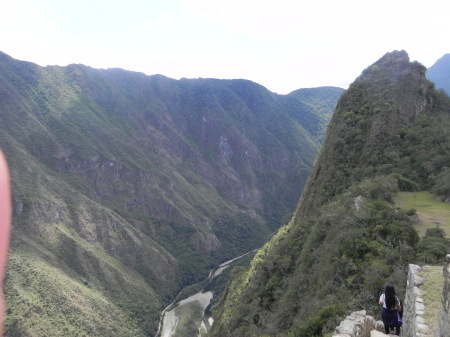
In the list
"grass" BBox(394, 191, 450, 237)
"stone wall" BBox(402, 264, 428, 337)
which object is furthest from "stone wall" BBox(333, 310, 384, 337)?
"grass" BBox(394, 191, 450, 237)

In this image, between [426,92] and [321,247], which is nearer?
[321,247]

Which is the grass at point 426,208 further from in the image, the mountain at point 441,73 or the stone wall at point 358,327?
the mountain at point 441,73

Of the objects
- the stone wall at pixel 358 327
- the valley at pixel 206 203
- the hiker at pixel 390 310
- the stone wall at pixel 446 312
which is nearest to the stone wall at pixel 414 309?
the hiker at pixel 390 310

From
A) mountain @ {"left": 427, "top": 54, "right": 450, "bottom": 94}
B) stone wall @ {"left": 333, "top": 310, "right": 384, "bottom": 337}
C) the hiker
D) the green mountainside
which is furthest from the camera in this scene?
mountain @ {"left": 427, "top": 54, "right": 450, "bottom": 94}

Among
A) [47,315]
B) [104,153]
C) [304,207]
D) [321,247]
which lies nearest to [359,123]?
[304,207]

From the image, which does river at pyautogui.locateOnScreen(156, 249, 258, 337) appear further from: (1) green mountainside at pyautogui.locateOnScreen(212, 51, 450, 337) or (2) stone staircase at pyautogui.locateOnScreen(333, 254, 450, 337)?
(2) stone staircase at pyautogui.locateOnScreen(333, 254, 450, 337)

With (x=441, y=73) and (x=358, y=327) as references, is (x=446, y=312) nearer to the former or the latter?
(x=358, y=327)

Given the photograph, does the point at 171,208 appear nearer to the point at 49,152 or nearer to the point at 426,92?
the point at 49,152
